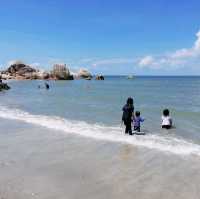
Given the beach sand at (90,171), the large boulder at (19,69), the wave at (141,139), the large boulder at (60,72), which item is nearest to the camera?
the beach sand at (90,171)

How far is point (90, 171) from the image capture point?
9.06m

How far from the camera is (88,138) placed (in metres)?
13.6

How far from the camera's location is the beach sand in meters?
7.46

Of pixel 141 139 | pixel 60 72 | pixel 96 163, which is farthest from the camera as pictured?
pixel 60 72

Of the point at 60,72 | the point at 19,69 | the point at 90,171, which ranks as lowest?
the point at 90,171

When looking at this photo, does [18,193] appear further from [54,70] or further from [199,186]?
[54,70]

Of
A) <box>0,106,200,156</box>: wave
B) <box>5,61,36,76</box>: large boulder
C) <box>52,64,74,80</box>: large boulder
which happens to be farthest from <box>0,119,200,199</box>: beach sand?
<box>5,61,36,76</box>: large boulder

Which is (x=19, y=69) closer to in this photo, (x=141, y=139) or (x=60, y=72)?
(x=60, y=72)

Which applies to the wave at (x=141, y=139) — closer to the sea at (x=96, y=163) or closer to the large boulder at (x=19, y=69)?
the sea at (x=96, y=163)

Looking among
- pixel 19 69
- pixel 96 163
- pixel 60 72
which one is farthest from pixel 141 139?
pixel 19 69

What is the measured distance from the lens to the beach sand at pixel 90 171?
7.46 meters

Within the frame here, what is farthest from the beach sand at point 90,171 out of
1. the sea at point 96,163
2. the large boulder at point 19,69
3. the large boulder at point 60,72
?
the large boulder at point 19,69

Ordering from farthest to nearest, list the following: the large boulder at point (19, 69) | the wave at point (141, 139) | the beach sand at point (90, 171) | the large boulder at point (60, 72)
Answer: the large boulder at point (19, 69) < the large boulder at point (60, 72) < the wave at point (141, 139) < the beach sand at point (90, 171)

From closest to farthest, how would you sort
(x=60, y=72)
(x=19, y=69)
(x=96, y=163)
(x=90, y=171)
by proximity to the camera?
1. (x=90, y=171)
2. (x=96, y=163)
3. (x=60, y=72)
4. (x=19, y=69)
